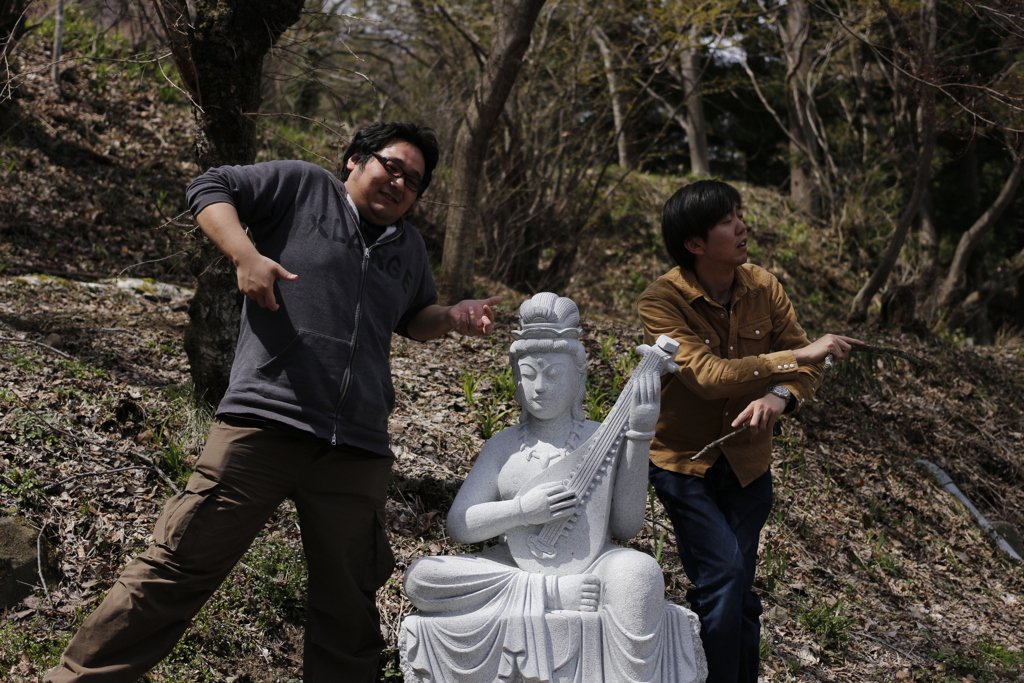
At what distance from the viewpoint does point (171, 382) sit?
5172mm

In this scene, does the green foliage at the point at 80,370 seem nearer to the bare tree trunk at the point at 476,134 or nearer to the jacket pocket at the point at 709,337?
the bare tree trunk at the point at 476,134

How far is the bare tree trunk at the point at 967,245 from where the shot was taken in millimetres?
8766

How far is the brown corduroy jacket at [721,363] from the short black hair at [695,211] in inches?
4.9

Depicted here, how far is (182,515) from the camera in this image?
8.23ft

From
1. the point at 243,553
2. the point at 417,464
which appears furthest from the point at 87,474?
the point at 243,553

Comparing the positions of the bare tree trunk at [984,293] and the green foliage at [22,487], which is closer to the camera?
the green foliage at [22,487]

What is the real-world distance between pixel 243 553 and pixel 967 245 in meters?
9.59

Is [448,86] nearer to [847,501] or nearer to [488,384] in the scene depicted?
[488,384]

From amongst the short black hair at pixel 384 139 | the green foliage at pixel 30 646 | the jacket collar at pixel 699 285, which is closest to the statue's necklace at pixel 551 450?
the jacket collar at pixel 699 285

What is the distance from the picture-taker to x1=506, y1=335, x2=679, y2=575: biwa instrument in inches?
109

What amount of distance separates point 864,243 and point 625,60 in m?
4.96

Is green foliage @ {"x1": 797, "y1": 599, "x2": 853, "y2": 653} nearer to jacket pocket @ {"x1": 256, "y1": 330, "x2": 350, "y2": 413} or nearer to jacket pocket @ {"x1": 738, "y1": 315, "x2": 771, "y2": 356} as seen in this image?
jacket pocket @ {"x1": 738, "y1": 315, "x2": 771, "y2": 356}

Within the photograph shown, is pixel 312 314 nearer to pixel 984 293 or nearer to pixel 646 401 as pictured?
pixel 646 401

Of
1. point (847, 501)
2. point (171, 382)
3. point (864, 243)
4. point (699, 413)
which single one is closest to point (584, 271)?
point (864, 243)
